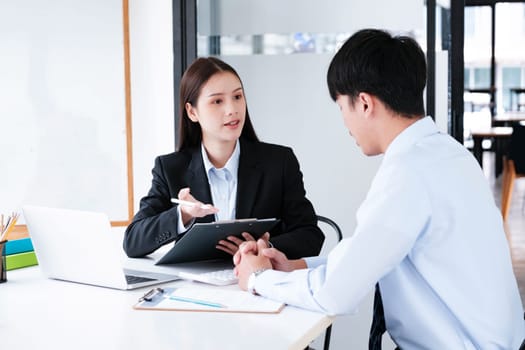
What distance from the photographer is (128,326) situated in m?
1.60

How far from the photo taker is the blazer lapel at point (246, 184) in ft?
8.28

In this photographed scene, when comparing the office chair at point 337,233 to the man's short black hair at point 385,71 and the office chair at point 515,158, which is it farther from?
the office chair at point 515,158

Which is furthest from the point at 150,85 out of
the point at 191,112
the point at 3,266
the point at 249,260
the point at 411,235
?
the point at 411,235

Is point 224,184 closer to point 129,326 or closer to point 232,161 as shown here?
point 232,161

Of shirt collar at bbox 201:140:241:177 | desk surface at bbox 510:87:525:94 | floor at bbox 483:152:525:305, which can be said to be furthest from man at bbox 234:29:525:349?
desk surface at bbox 510:87:525:94

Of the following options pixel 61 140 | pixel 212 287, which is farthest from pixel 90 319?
pixel 61 140

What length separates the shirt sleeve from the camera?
157 cm

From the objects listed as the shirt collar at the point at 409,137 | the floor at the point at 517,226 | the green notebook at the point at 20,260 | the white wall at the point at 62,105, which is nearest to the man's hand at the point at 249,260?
the shirt collar at the point at 409,137

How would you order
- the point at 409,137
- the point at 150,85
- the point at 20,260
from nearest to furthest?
the point at 409,137 < the point at 20,260 < the point at 150,85

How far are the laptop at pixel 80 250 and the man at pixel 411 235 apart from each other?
372 mm

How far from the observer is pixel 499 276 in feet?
5.41

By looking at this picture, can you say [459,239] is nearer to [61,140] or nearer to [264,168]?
[264,168]

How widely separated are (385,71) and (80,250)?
0.86 m

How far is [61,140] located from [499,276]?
2.27 m
